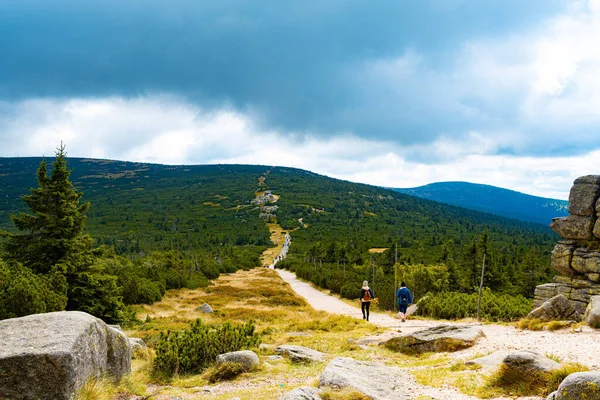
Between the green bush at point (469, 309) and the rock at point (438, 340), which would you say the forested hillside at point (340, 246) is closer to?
the green bush at point (469, 309)

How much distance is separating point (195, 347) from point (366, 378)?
6.33m

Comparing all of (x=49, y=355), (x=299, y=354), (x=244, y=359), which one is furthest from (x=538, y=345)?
(x=49, y=355)

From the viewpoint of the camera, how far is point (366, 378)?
28.3 feet

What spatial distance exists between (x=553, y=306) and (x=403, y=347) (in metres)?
7.85

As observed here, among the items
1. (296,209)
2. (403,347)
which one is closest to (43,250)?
(403,347)

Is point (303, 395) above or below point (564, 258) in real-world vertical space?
below

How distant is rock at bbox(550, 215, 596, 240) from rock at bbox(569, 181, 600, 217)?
33cm

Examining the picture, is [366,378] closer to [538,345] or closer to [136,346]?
[538,345]

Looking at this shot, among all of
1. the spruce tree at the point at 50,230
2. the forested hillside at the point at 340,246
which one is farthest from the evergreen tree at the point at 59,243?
the forested hillside at the point at 340,246

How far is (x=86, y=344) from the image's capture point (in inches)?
298

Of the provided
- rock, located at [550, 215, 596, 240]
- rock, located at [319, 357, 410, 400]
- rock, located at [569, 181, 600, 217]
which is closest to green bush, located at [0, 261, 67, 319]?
rock, located at [319, 357, 410, 400]

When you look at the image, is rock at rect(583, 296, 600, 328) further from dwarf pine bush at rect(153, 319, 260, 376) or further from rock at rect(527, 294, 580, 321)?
dwarf pine bush at rect(153, 319, 260, 376)

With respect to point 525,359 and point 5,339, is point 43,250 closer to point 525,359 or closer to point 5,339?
point 5,339

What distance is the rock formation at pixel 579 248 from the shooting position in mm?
20922
